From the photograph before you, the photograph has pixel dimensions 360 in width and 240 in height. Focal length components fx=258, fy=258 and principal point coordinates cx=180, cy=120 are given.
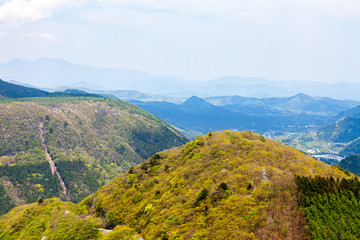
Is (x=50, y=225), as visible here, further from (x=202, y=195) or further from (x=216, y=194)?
(x=216, y=194)

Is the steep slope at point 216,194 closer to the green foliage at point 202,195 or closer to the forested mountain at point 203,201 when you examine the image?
the green foliage at point 202,195

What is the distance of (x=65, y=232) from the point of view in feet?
278

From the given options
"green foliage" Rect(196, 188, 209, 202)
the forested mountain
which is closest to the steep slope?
"green foliage" Rect(196, 188, 209, 202)

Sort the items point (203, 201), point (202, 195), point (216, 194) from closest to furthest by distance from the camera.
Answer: point (216, 194) → point (203, 201) → point (202, 195)

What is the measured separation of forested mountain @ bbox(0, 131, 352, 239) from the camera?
52.8 metres

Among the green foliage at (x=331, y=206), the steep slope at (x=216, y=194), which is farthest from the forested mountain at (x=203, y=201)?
the green foliage at (x=331, y=206)

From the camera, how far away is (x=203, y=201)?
212ft

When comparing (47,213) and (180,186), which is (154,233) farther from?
(47,213)

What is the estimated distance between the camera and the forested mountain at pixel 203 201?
52750 millimetres

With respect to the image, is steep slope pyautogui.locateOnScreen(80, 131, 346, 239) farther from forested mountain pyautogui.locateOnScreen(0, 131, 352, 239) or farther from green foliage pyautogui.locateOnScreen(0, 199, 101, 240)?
green foliage pyautogui.locateOnScreen(0, 199, 101, 240)

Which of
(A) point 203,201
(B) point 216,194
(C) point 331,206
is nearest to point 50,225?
(A) point 203,201

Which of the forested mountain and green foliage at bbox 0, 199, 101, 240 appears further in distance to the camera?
green foliage at bbox 0, 199, 101, 240

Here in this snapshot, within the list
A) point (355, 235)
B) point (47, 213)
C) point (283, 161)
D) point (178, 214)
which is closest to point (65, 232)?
point (47, 213)

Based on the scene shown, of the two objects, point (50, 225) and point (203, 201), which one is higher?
point (203, 201)
